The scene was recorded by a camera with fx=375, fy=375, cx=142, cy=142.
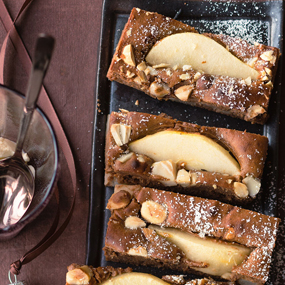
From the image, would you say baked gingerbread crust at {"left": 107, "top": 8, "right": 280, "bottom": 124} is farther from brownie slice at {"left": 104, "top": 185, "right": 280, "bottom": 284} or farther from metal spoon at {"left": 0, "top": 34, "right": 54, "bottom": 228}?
metal spoon at {"left": 0, "top": 34, "right": 54, "bottom": 228}

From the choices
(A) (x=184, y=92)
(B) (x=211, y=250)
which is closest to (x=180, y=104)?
(A) (x=184, y=92)

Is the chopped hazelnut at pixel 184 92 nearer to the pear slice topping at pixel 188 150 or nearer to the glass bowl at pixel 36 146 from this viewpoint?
the pear slice topping at pixel 188 150

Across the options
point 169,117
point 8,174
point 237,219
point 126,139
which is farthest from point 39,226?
point 237,219

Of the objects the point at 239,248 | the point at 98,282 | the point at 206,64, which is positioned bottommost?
the point at 98,282

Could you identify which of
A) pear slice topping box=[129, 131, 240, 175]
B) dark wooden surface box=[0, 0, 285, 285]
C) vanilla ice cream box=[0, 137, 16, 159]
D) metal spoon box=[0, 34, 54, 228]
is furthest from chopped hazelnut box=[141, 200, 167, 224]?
vanilla ice cream box=[0, 137, 16, 159]

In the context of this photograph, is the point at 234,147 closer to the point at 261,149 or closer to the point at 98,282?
the point at 261,149
